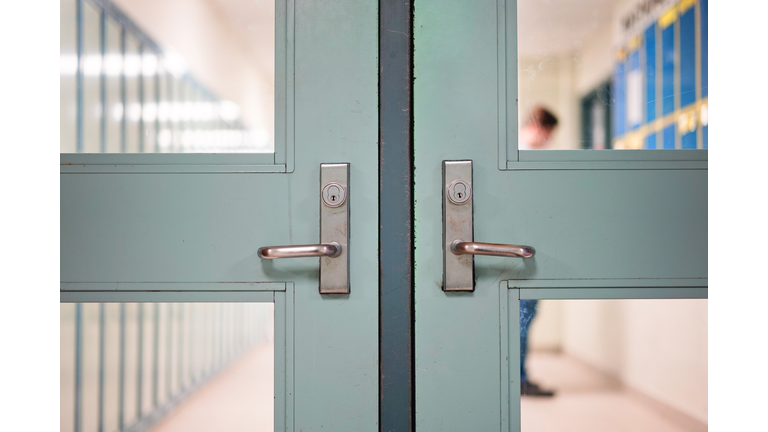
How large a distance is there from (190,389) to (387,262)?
0.47m

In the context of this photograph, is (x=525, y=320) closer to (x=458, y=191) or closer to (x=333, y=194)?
(x=458, y=191)

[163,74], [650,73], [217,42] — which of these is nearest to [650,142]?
[650,73]

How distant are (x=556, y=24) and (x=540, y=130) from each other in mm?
221

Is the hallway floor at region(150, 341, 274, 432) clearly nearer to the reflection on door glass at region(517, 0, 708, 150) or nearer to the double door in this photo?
the double door

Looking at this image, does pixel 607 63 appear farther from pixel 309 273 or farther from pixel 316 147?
pixel 309 273

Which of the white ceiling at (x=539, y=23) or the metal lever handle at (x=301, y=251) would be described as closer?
the metal lever handle at (x=301, y=251)

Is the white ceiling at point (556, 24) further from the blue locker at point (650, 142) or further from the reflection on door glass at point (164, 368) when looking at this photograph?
the reflection on door glass at point (164, 368)

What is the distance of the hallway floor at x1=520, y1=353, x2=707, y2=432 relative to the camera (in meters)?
0.70

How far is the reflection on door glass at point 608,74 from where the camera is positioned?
0.71 m

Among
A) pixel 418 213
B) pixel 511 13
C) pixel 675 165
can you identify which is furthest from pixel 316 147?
pixel 675 165

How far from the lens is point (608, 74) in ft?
2.36

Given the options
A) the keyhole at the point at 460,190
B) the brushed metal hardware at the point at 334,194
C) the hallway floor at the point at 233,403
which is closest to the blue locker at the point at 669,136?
the keyhole at the point at 460,190

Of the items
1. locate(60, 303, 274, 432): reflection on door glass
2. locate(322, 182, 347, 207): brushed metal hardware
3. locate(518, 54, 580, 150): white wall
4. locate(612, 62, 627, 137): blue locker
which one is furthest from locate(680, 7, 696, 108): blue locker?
locate(60, 303, 274, 432): reflection on door glass

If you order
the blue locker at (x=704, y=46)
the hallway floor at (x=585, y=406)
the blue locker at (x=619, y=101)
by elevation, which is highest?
the blue locker at (x=704, y=46)
